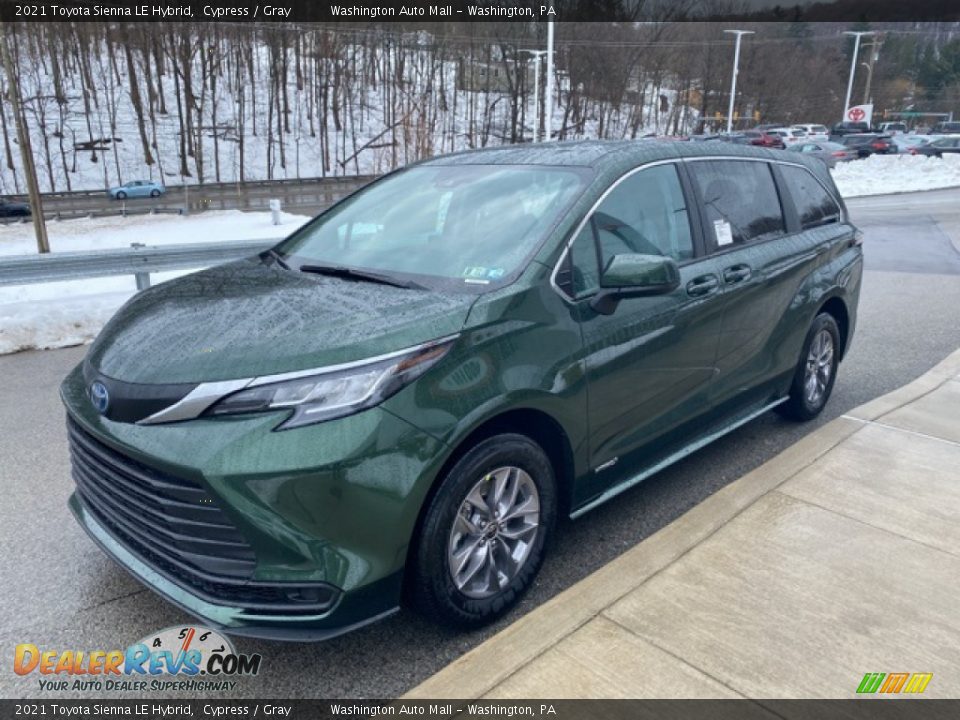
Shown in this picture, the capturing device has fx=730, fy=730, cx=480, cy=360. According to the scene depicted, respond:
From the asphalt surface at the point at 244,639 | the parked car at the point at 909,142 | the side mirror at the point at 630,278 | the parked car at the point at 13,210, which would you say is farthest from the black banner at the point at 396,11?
the side mirror at the point at 630,278

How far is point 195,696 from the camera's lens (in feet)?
8.39

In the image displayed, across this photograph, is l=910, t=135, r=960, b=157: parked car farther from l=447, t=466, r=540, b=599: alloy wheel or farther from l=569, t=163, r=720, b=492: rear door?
l=447, t=466, r=540, b=599: alloy wheel

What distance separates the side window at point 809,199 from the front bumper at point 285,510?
133 inches

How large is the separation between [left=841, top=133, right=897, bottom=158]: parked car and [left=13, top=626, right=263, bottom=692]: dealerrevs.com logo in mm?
48138

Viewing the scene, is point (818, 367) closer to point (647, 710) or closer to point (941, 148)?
point (647, 710)

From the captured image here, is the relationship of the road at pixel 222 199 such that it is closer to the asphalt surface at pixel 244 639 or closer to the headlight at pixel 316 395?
the asphalt surface at pixel 244 639

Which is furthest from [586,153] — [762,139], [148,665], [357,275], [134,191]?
[762,139]

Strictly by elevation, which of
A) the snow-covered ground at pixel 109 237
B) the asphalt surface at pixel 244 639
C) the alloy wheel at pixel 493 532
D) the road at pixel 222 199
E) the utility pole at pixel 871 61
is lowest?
the road at pixel 222 199

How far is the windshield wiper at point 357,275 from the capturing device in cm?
297

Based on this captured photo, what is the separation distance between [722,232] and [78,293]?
27.6 feet

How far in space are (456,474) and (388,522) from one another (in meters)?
0.32

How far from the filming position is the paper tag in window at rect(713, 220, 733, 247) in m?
3.90

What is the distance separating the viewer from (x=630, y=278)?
306 centimetres

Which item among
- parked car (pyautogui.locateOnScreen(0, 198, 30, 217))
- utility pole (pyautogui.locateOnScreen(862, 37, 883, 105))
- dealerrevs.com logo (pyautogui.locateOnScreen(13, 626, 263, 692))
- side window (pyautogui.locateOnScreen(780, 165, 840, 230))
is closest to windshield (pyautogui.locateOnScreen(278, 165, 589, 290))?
dealerrevs.com logo (pyautogui.locateOnScreen(13, 626, 263, 692))
